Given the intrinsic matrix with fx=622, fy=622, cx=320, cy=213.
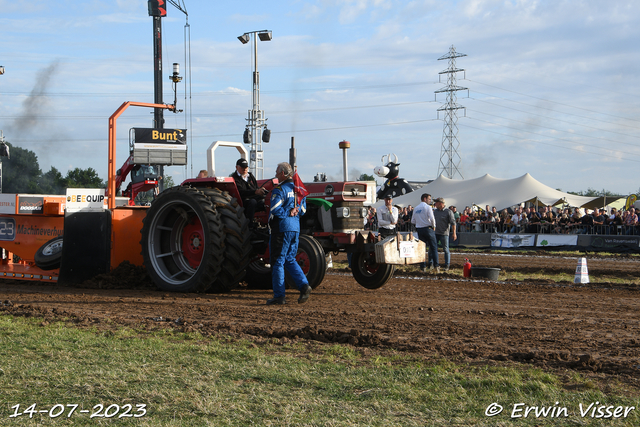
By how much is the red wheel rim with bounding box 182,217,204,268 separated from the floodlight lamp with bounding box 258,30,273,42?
68.5ft

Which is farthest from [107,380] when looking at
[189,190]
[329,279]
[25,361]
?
[329,279]

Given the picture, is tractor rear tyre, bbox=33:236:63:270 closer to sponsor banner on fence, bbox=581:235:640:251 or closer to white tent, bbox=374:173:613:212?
sponsor banner on fence, bbox=581:235:640:251

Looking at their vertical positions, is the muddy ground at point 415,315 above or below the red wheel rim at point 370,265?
below

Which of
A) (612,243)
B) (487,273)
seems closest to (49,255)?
(487,273)

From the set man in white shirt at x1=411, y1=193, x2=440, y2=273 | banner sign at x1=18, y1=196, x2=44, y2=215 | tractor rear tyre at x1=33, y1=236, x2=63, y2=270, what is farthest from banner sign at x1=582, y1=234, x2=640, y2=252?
banner sign at x1=18, y1=196, x2=44, y2=215

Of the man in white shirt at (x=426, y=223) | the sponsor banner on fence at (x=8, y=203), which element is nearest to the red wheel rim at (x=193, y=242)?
the sponsor banner on fence at (x=8, y=203)

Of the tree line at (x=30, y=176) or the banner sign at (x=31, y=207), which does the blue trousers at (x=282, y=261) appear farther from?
the tree line at (x=30, y=176)

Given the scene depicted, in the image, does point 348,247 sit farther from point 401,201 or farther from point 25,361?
point 401,201

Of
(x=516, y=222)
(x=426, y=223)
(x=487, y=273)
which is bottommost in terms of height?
(x=487, y=273)

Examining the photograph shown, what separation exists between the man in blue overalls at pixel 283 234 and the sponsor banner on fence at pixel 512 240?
53.5ft

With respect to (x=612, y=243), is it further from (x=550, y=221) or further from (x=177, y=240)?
(x=177, y=240)

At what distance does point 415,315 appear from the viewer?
265 inches

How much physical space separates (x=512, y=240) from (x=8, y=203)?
56.6 ft

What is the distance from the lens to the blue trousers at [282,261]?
24.4ft
